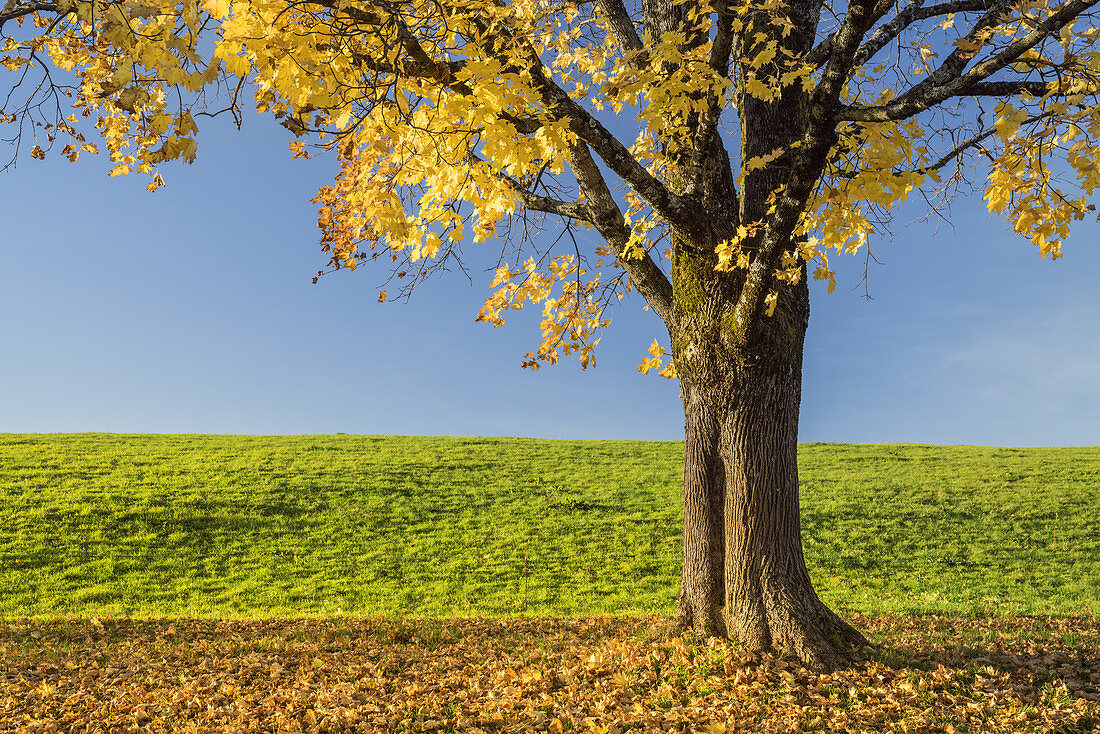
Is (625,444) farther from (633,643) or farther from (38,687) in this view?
(38,687)

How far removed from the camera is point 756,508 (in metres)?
6.34

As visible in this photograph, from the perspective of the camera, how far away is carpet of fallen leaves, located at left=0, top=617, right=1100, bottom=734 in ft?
16.6

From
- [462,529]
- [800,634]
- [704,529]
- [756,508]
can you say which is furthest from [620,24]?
[462,529]

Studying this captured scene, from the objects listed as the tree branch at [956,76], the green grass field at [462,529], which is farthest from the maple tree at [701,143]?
the green grass field at [462,529]

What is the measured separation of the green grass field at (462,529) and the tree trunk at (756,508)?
185 inches

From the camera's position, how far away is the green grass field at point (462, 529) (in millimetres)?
12102

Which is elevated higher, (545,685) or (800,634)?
(800,634)

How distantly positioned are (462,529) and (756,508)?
10833mm

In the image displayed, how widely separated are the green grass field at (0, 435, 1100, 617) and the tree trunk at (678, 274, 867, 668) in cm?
470

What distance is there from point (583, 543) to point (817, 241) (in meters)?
10.2

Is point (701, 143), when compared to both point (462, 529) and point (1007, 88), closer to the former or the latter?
point (1007, 88)

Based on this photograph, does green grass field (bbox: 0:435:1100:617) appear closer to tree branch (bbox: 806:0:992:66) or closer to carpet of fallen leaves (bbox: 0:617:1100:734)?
carpet of fallen leaves (bbox: 0:617:1100:734)

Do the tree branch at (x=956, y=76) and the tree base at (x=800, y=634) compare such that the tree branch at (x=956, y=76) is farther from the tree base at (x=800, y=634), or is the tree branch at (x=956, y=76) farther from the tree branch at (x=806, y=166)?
the tree base at (x=800, y=634)

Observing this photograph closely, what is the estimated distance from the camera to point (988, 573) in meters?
13.8
